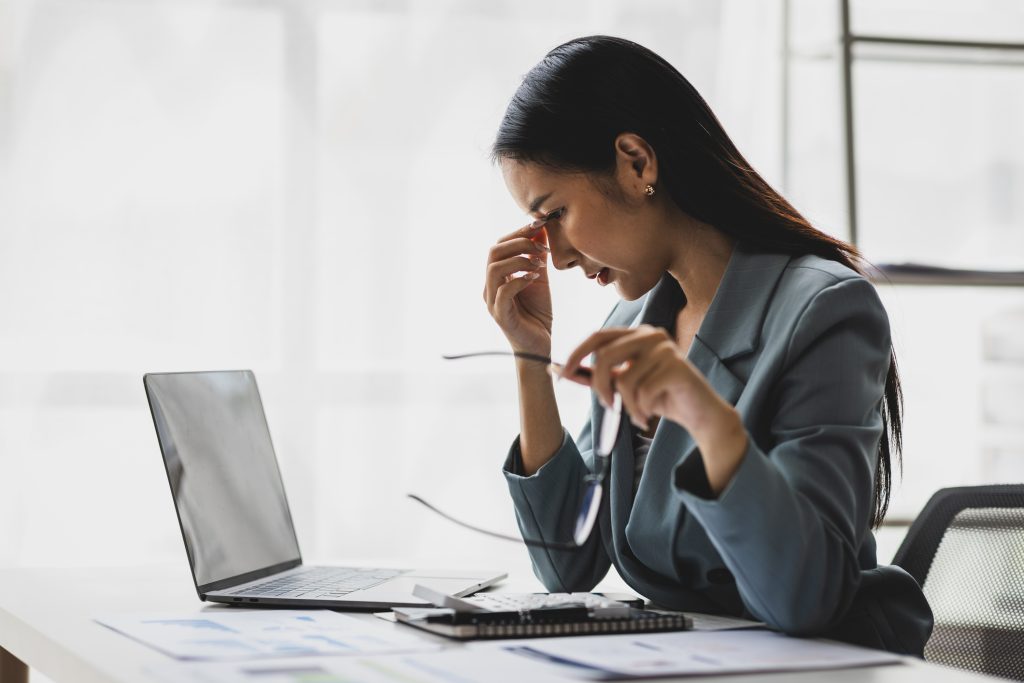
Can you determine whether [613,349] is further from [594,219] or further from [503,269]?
[503,269]

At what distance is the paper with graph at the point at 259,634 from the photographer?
0.89 m

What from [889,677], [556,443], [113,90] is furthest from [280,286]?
[889,677]

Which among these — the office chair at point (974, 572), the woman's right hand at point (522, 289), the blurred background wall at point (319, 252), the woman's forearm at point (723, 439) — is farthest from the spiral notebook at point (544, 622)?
the blurred background wall at point (319, 252)

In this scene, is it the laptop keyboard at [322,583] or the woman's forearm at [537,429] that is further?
the woman's forearm at [537,429]

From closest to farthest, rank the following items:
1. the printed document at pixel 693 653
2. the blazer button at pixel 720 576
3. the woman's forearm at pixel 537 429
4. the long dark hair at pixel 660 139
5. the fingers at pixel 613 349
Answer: the printed document at pixel 693 653, the fingers at pixel 613 349, the blazer button at pixel 720 576, the long dark hair at pixel 660 139, the woman's forearm at pixel 537 429

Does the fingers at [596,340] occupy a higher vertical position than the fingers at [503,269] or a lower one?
lower

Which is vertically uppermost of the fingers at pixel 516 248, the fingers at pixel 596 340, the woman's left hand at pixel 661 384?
the fingers at pixel 516 248

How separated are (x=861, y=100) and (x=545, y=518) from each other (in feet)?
5.96

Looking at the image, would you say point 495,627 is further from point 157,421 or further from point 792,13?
point 792,13

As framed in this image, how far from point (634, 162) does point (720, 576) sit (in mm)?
459

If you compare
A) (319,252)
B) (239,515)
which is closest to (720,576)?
(239,515)

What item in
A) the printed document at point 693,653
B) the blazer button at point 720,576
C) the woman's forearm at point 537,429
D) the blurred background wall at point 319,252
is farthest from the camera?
the blurred background wall at point 319,252

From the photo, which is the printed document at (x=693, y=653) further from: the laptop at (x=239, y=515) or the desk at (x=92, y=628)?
the laptop at (x=239, y=515)

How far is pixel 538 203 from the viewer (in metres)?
1.34
